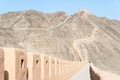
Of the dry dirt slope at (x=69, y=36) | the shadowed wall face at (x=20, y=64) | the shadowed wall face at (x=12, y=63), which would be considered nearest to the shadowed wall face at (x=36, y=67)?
the shadowed wall face at (x=20, y=64)

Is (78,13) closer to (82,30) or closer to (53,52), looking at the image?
(82,30)

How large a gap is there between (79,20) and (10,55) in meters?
83.7

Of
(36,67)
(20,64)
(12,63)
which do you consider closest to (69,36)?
(36,67)

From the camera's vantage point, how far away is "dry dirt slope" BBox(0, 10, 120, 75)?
6481cm

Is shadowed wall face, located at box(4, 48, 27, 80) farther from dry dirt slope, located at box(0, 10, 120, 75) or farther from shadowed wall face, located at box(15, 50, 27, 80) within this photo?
dry dirt slope, located at box(0, 10, 120, 75)

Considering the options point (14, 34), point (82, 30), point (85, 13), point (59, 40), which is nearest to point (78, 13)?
point (85, 13)

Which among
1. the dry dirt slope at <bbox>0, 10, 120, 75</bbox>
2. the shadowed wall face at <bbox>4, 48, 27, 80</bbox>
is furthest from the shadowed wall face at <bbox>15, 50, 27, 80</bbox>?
the dry dirt slope at <bbox>0, 10, 120, 75</bbox>

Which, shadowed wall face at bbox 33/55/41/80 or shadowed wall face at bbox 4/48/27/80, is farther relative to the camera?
shadowed wall face at bbox 33/55/41/80

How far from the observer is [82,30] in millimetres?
82812

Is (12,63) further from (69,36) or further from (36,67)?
(69,36)

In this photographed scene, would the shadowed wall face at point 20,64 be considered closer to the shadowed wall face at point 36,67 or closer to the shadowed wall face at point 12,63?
the shadowed wall face at point 12,63

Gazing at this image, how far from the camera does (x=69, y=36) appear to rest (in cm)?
7856

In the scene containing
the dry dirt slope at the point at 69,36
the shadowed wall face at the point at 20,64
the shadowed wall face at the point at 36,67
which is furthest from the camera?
the dry dirt slope at the point at 69,36

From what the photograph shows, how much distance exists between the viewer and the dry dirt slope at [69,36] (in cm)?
6481
